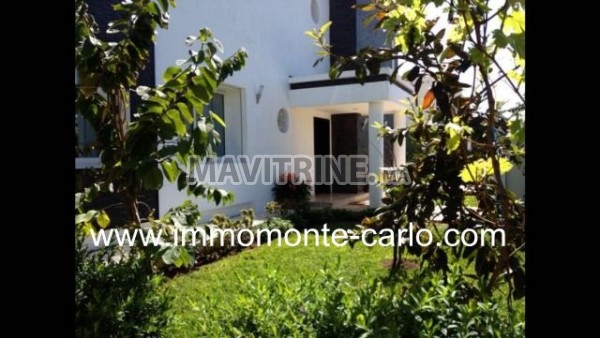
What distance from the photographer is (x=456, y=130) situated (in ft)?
7.08

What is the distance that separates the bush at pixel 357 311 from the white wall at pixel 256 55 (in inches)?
Answer: 290

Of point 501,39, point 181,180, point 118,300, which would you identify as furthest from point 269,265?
point 501,39

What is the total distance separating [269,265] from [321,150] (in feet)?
40.3

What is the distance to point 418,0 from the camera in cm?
231

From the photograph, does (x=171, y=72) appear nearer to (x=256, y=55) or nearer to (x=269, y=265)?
(x=269, y=265)

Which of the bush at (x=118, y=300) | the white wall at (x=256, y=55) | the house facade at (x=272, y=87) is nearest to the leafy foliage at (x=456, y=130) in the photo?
the bush at (x=118, y=300)

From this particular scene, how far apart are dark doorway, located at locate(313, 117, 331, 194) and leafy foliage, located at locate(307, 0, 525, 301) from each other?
13.9 metres

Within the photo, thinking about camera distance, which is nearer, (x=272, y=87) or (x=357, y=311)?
(x=357, y=311)

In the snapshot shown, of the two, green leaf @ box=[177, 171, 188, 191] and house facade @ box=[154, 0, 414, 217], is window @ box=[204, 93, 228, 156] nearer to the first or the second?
house facade @ box=[154, 0, 414, 217]

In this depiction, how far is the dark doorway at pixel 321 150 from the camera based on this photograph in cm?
1702

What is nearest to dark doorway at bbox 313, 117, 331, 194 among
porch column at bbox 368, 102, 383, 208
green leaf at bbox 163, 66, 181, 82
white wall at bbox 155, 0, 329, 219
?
white wall at bbox 155, 0, 329, 219
